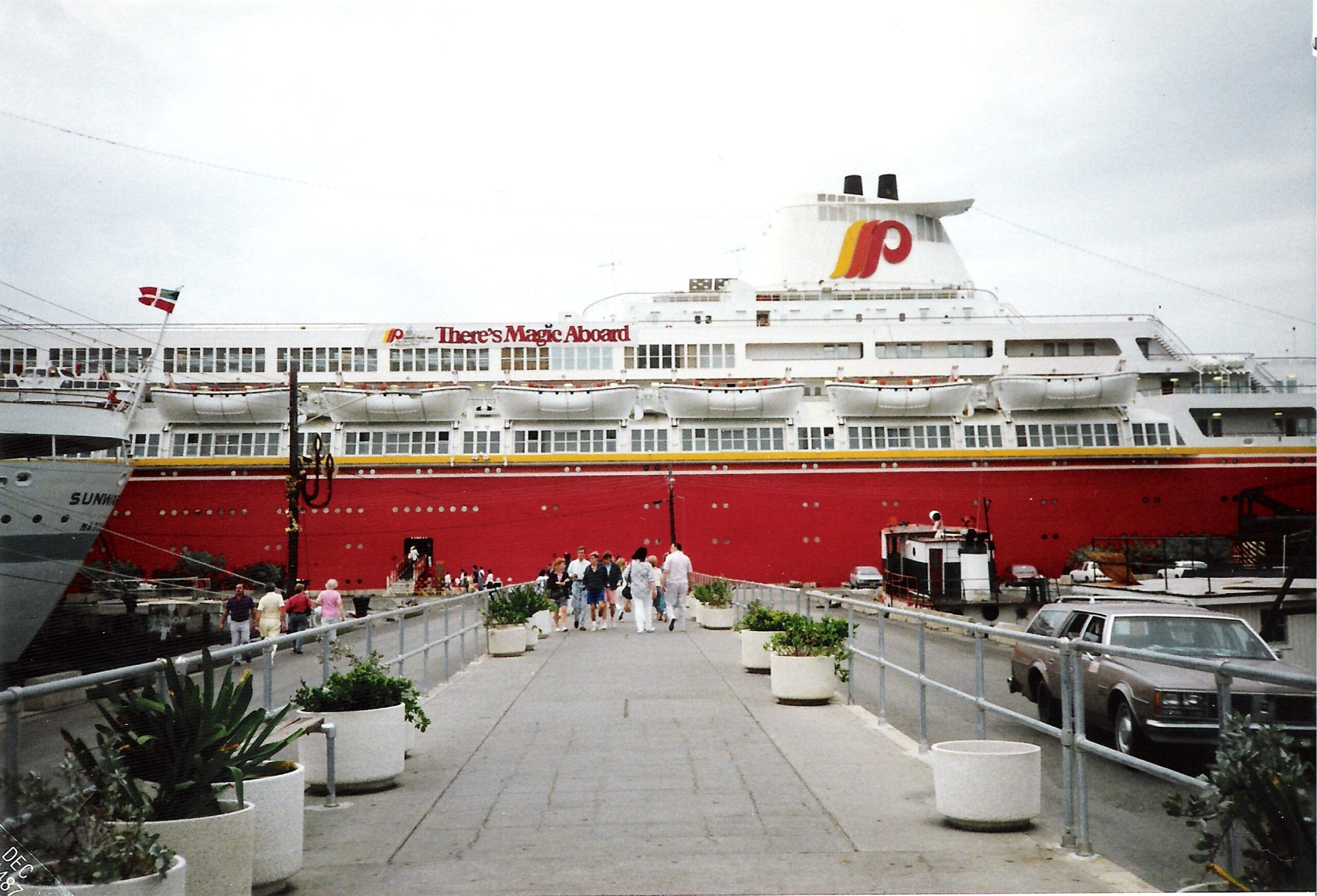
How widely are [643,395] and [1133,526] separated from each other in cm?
1958

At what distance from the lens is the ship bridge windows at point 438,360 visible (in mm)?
43562

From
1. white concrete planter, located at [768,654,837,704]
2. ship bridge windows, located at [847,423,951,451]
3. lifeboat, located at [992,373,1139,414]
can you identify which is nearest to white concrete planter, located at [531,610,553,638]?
white concrete planter, located at [768,654,837,704]

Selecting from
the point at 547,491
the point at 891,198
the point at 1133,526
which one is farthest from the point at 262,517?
the point at 1133,526

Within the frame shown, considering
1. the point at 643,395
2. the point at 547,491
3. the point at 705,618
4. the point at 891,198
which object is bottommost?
the point at 705,618

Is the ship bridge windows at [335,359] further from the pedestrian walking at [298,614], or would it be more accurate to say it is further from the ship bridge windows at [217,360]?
the pedestrian walking at [298,614]

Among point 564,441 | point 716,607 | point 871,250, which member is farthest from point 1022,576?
point 716,607

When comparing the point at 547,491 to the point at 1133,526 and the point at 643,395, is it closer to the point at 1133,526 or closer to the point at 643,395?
the point at 643,395

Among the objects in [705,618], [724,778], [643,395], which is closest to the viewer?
[724,778]

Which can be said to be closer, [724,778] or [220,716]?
[220,716]

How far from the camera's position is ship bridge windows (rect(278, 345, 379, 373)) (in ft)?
143

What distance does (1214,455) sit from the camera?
4238 centimetres

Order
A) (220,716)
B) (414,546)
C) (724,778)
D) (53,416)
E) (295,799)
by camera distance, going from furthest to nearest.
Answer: (414,546), (53,416), (724,778), (295,799), (220,716)

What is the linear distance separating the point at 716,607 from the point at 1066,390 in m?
24.4

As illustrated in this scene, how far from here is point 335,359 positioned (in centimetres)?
4375
